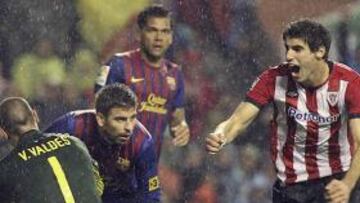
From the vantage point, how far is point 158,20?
592 centimetres

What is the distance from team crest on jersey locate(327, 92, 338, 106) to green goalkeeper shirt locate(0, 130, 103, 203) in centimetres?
142

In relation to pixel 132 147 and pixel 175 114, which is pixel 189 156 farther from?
pixel 132 147

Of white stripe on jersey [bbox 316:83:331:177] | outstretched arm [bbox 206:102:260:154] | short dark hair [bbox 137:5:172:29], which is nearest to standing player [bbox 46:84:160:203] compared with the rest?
outstretched arm [bbox 206:102:260:154]

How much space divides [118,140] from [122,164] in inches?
9.0

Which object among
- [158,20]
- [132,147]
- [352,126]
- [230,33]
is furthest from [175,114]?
[230,33]

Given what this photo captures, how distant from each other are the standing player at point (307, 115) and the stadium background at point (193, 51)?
264cm

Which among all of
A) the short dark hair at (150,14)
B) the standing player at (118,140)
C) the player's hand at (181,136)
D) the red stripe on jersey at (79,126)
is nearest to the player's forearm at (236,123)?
the standing player at (118,140)

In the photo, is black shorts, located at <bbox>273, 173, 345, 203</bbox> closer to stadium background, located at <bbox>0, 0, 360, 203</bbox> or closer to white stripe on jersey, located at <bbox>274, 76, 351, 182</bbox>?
white stripe on jersey, located at <bbox>274, 76, 351, 182</bbox>

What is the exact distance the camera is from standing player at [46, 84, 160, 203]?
184 inches

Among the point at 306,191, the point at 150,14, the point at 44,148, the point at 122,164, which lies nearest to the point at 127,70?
the point at 150,14

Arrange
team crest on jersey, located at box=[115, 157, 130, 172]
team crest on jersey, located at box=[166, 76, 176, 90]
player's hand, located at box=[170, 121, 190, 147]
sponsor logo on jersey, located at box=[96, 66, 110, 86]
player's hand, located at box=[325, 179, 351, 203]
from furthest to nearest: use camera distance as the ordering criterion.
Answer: team crest on jersey, located at box=[166, 76, 176, 90] < sponsor logo on jersey, located at box=[96, 66, 110, 86] < player's hand, located at box=[170, 121, 190, 147] < team crest on jersey, located at box=[115, 157, 130, 172] < player's hand, located at box=[325, 179, 351, 203]

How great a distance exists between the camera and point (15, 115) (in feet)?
12.7

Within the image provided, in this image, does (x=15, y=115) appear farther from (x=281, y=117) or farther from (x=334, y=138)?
(x=334, y=138)

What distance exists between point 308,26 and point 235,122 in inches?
22.7
